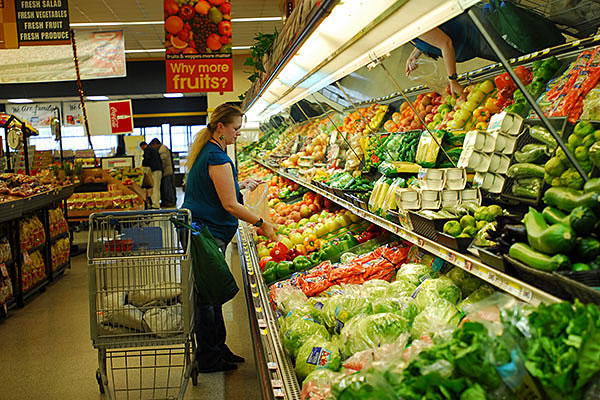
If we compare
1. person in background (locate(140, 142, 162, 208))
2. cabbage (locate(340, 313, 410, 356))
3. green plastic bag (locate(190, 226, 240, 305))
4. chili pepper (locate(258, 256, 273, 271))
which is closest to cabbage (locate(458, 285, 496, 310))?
cabbage (locate(340, 313, 410, 356))

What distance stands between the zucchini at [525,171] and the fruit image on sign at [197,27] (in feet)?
16.0

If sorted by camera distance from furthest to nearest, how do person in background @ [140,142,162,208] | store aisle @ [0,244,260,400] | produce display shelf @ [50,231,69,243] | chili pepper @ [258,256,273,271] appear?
person in background @ [140,142,162,208]
produce display shelf @ [50,231,69,243]
chili pepper @ [258,256,273,271]
store aisle @ [0,244,260,400]

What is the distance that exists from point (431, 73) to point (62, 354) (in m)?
3.70

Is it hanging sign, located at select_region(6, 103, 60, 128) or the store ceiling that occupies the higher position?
the store ceiling

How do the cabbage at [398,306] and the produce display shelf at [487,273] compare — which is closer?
the produce display shelf at [487,273]

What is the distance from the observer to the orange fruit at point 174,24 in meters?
6.02

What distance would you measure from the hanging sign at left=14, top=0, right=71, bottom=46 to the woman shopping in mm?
3390

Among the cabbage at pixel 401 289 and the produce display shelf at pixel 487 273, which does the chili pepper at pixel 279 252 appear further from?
the produce display shelf at pixel 487 273

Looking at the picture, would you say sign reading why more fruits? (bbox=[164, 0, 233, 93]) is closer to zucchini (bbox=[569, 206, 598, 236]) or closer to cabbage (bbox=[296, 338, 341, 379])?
cabbage (bbox=[296, 338, 341, 379])

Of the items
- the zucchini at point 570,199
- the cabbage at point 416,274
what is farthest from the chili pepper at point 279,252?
the zucchini at point 570,199

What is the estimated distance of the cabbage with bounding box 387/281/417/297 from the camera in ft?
8.32

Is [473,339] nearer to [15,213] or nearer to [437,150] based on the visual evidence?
[437,150]

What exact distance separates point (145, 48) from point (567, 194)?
15.3m

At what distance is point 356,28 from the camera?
92.5 inches
